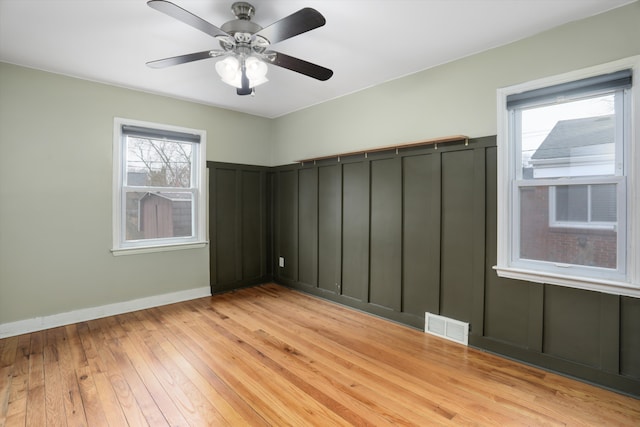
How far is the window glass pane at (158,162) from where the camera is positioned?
3.69 metres

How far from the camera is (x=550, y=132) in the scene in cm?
245

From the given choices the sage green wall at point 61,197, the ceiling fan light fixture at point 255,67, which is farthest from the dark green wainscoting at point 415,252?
the ceiling fan light fixture at point 255,67

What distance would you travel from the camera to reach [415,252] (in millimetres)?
3170

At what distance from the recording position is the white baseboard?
298cm

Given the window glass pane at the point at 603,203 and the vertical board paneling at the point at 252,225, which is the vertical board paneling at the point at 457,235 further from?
the vertical board paneling at the point at 252,225

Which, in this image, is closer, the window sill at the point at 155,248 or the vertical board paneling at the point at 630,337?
the vertical board paneling at the point at 630,337

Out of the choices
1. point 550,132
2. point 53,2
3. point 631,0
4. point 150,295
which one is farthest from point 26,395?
point 631,0

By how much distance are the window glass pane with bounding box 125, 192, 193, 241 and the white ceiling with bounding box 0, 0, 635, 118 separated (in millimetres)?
1324

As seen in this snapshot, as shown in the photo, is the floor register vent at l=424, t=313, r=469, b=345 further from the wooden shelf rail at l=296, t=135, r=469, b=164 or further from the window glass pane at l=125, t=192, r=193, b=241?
the window glass pane at l=125, t=192, r=193, b=241

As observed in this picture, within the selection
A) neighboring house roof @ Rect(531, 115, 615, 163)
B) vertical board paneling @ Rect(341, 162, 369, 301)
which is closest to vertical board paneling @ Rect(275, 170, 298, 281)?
vertical board paneling @ Rect(341, 162, 369, 301)

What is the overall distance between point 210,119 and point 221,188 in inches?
37.3

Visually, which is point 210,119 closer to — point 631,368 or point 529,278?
A: point 529,278

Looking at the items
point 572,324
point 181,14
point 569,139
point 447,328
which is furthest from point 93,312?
point 569,139

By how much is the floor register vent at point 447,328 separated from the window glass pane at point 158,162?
11.0ft
